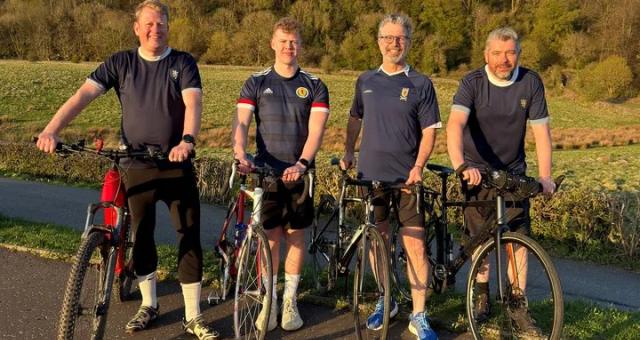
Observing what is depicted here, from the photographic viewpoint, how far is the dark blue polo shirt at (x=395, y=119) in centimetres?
419

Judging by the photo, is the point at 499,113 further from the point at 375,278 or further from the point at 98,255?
the point at 98,255

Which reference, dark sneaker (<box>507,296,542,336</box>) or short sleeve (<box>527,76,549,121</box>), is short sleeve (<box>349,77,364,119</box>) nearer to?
short sleeve (<box>527,76,549,121</box>)

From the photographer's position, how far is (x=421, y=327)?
4.20 m

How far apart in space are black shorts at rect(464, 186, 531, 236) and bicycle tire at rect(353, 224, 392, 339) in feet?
2.64

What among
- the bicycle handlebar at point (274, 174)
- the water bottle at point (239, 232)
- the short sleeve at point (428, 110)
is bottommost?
the water bottle at point (239, 232)

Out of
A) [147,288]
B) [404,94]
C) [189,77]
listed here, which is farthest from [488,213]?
[147,288]

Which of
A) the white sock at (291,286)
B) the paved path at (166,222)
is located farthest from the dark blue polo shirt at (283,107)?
the paved path at (166,222)

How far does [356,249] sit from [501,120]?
1.38 m

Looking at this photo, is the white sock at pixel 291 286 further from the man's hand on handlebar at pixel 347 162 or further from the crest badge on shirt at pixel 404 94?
the crest badge on shirt at pixel 404 94

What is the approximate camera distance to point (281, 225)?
4453 mm

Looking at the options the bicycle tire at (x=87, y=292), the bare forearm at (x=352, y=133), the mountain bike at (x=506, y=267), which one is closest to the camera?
the bicycle tire at (x=87, y=292)

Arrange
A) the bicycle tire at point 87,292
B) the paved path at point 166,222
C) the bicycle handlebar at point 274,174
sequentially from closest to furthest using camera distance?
the bicycle tire at point 87,292
the bicycle handlebar at point 274,174
the paved path at point 166,222

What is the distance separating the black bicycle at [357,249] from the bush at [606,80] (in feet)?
206

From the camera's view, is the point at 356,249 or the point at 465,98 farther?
the point at 356,249
